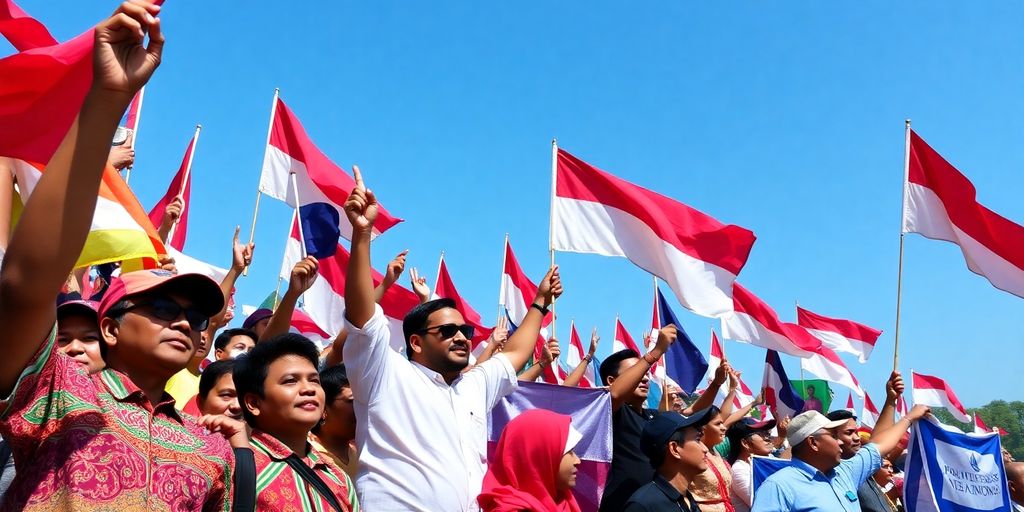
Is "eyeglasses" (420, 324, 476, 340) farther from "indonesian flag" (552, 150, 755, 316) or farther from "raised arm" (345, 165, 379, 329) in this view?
"indonesian flag" (552, 150, 755, 316)

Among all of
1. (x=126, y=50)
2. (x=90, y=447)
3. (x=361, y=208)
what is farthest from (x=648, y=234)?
(x=126, y=50)

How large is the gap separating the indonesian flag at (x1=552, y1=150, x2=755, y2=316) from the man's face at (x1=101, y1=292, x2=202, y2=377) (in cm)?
559

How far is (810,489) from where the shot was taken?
5496mm

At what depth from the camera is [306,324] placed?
33.5 feet

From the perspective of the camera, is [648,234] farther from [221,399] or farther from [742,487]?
[221,399]

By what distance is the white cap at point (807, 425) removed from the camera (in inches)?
231

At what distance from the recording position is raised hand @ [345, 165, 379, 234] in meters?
3.89

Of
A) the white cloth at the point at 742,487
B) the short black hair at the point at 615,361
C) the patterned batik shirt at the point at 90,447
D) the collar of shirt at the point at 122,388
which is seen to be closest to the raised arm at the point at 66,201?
the patterned batik shirt at the point at 90,447

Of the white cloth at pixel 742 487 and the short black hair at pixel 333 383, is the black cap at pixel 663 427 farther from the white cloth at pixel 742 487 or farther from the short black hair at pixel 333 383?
the white cloth at pixel 742 487

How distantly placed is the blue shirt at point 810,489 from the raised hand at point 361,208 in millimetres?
3206

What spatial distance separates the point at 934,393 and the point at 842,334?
5097 mm

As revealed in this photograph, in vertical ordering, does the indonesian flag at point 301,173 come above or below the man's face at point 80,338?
above

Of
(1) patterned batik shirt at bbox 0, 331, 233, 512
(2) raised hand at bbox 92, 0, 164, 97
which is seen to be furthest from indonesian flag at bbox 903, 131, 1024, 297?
(2) raised hand at bbox 92, 0, 164, 97

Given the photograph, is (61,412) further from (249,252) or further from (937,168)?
(937,168)
